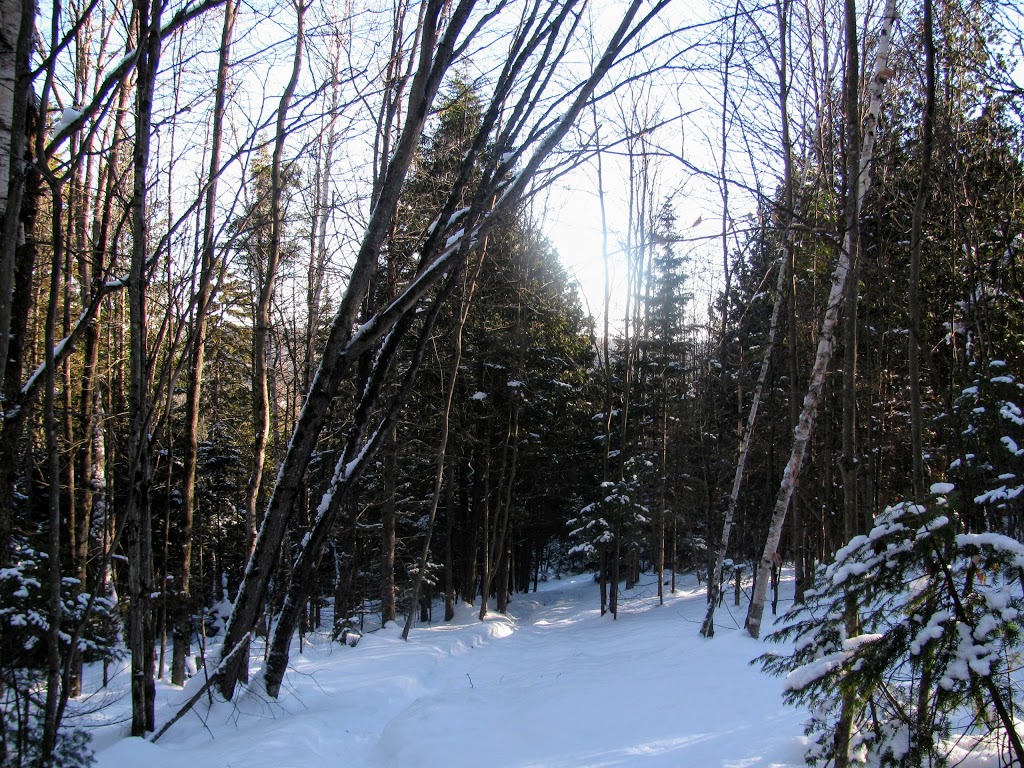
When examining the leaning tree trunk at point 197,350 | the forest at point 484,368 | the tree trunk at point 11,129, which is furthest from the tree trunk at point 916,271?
the tree trunk at point 11,129

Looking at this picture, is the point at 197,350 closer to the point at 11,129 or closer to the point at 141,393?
the point at 141,393

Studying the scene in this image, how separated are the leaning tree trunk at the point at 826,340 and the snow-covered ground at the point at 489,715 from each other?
46.1 inches

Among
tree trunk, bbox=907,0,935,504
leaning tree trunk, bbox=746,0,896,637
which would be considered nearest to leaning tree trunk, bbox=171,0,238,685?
tree trunk, bbox=907,0,935,504

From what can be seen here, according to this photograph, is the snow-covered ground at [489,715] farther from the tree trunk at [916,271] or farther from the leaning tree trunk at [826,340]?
the tree trunk at [916,271]

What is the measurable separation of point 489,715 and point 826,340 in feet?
18.2

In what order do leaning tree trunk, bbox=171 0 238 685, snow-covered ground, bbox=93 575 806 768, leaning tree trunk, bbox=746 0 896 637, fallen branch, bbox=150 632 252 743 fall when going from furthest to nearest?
leaning tree trunk, bbox=746 0 896 637, leaning tree trunk, bbox=171 0 238 685, snow-covered ground, bbox=93 575 806 768, fallen branch, bbox=150 632 252 743

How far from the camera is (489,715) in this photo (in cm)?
671

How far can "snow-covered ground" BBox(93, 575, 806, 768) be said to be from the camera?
4.37 metres

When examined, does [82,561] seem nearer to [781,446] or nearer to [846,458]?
[846,458]

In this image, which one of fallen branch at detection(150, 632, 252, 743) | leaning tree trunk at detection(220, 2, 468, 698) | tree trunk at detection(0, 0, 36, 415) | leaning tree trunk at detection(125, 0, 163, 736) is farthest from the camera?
fallen branch at detection(150, 632, 252, 743)

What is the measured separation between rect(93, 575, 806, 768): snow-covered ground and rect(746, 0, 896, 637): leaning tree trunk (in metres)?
1.17

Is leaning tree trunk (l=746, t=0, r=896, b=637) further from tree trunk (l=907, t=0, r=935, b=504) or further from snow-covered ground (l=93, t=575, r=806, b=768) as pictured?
snow-covered ground (l=93, t=575, r=806, b=768)

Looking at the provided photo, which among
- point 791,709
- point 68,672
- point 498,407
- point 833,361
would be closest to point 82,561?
point 68,672

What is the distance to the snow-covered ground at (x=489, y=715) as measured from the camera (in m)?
4.37
